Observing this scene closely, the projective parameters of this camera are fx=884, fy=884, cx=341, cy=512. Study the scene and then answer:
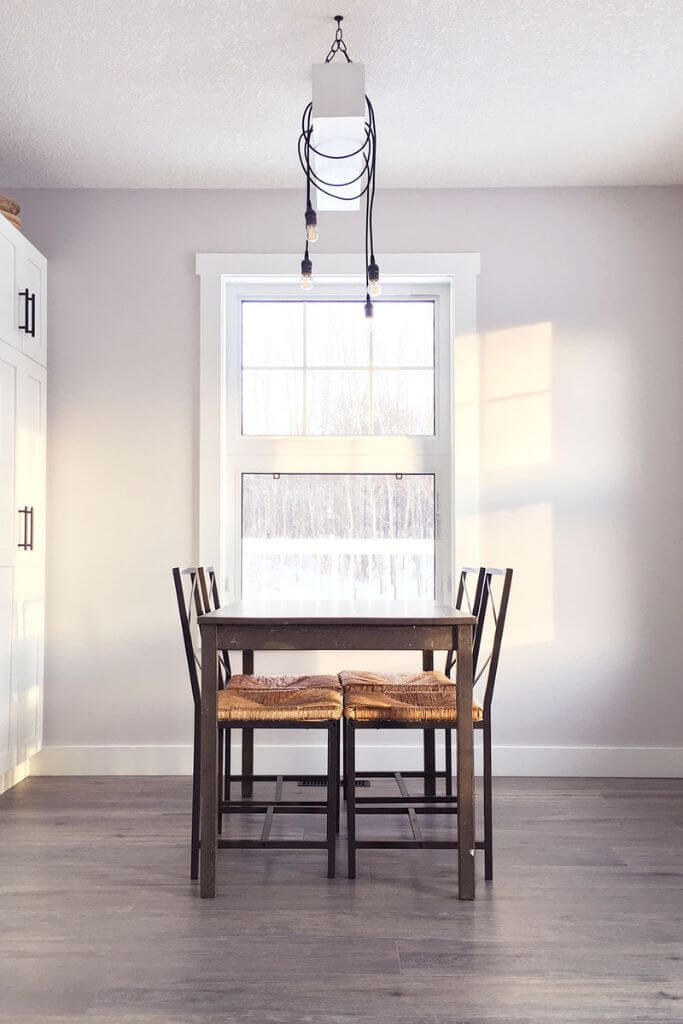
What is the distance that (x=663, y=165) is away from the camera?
3693mm

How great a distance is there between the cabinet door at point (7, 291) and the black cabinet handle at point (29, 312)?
8 cm

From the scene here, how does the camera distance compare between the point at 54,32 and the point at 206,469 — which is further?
the point at 206,469

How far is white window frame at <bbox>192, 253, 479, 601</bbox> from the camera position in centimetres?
385

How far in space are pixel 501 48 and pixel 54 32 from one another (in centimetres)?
Answer: 140

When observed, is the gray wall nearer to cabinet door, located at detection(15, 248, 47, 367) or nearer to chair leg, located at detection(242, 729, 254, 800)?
cabinet door, located at detection(15, 248, 47, 367)

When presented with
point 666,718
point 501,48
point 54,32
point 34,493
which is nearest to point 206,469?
point 34,493

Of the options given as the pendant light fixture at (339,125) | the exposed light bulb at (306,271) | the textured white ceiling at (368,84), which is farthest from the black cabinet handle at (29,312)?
the exposed light bulb at (306,271)

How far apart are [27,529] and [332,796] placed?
1.83m

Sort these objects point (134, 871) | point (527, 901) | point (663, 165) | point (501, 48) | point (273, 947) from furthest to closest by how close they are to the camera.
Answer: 1. point (663, 165)
2. point (501, 48)
3. point (134, 871)
4. point (527, 901)
5. point (273, 947)

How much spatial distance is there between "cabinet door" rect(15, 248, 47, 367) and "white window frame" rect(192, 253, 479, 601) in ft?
2.23

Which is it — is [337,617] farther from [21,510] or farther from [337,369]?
[337,369]

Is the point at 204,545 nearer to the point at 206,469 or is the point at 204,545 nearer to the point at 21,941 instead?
the point at 206,469

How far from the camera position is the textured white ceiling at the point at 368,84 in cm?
266

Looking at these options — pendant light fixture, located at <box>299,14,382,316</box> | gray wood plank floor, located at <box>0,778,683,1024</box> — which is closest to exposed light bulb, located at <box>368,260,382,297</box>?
pendant light fixture, located at <box>299,14,382,316</box>
